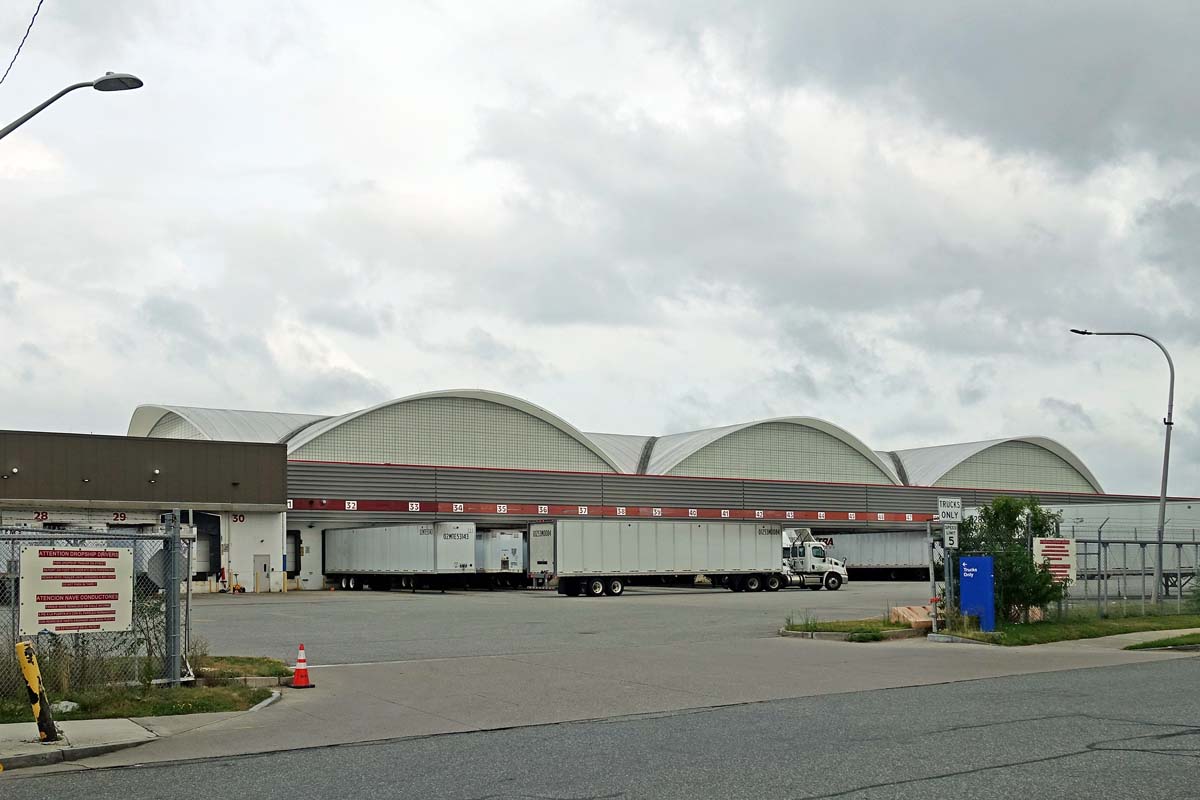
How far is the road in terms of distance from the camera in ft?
30.4

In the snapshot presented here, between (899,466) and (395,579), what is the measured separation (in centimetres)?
4816

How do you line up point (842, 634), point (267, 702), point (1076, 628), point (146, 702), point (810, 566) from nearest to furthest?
point (146, 702) < point (267, 702) < point (842, 634) < point (1076, 628) < point (810, 566)

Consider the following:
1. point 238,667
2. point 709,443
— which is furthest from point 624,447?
point 238,667

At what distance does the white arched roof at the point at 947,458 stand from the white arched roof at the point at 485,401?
86.5 feet

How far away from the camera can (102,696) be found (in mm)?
14539

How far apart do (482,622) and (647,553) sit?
2108cm

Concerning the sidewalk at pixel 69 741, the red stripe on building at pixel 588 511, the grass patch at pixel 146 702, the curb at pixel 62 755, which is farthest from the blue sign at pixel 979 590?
the red stripe on building at pixel 588 511

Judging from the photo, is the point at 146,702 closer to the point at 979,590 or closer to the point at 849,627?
the point at 849,627

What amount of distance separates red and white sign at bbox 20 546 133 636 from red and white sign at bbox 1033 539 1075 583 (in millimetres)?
19537

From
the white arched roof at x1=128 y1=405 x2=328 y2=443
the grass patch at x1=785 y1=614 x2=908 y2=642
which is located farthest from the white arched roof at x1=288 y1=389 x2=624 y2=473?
the grass patch at x1=785 y1=614 x2=908 y2=642

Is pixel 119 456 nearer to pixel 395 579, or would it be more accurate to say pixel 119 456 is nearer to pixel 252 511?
pixel 252 511

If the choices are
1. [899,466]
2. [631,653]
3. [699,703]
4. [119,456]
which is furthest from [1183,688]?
[899,466]

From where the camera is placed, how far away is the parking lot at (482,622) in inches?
919

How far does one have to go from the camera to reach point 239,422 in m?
68.6
